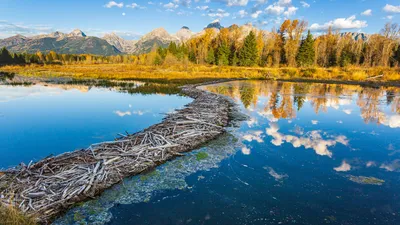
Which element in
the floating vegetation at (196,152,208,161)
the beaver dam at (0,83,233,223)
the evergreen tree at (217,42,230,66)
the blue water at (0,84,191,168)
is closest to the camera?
the beaver dam at (0,83,233,223)

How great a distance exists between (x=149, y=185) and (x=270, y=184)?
3.88 metres

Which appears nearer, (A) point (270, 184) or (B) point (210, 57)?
(A) point (270, 184)

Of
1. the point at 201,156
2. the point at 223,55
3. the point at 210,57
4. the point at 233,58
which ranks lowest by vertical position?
the point at 201,156

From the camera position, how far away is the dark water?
20.1 ft

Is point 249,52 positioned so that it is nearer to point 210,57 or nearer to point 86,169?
point 210,57

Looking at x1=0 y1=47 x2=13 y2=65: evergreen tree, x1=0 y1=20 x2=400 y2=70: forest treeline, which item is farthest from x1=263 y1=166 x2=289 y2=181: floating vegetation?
x1=0 y1=47 x2=13 y2=65: evergreen tree

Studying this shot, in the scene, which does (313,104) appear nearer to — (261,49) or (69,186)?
(69,186)

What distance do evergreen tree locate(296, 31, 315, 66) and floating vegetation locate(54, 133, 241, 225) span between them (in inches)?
2719

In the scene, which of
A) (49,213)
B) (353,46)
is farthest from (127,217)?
(353,46)

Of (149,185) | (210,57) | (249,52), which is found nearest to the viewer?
(149,185)

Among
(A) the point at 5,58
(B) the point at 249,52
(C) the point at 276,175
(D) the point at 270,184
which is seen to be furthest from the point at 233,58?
(A) the point at 5,58

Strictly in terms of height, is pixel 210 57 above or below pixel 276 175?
above

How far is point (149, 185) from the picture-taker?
24.9 ft

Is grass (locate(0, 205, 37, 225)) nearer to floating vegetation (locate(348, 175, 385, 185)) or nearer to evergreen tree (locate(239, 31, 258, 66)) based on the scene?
floating vegetation (locate(348, 175, 385, 185))
